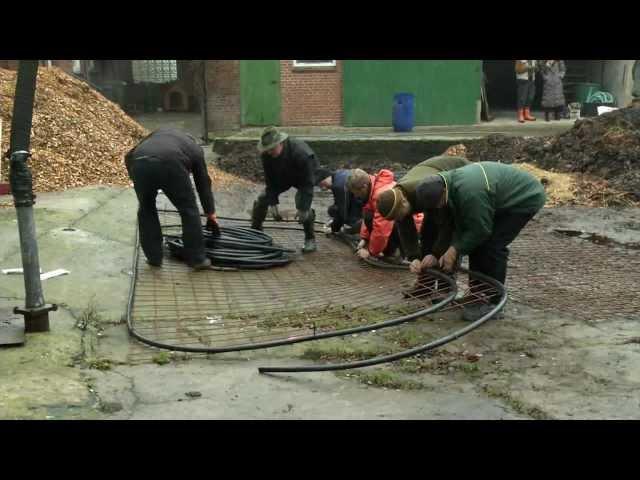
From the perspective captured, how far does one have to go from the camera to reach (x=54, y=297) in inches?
266

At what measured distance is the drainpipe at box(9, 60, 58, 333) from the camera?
538cm

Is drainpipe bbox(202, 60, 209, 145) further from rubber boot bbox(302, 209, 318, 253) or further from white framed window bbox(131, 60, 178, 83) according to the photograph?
rubber boot bbox(302, 209, 318, 253)

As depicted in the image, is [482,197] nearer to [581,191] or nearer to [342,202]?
[342,202]

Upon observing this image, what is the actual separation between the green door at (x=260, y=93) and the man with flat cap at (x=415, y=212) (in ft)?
41.4

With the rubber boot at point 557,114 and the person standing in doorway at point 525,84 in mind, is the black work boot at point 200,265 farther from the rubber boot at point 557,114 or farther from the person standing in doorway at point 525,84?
the rubber boot at point 557,114

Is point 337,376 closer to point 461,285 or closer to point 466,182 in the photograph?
point 466,182

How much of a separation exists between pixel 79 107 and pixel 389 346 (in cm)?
1015

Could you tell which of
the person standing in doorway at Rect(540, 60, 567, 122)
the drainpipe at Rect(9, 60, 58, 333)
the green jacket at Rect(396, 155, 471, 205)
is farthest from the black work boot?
the person standing in doorway at Rect(540, 60, 567, 122)

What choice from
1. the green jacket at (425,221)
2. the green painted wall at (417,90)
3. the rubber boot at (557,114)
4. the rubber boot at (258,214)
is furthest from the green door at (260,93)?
the green jacket at (425,221)

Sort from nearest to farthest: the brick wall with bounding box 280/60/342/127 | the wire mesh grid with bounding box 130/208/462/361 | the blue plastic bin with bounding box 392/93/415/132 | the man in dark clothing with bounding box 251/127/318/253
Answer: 1. the wire mesh grid with bounding box 130/208/462/361
2. the man in dark clothing with bounding box 251/127/318/253
3. the blue plastic bin with bounding box 392/93/415/132
4. the brick wall with bounding box 280/60/342/127

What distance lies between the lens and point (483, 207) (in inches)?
241

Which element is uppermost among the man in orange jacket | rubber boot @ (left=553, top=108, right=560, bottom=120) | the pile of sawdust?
rubber boot @ (left=553, top=108, right=560, bottom=120)

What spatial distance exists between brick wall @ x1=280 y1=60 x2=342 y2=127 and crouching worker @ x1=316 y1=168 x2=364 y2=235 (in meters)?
10.3

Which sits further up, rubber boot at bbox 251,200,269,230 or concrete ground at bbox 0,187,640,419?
rubber boot at bbox 251,200,269,230
